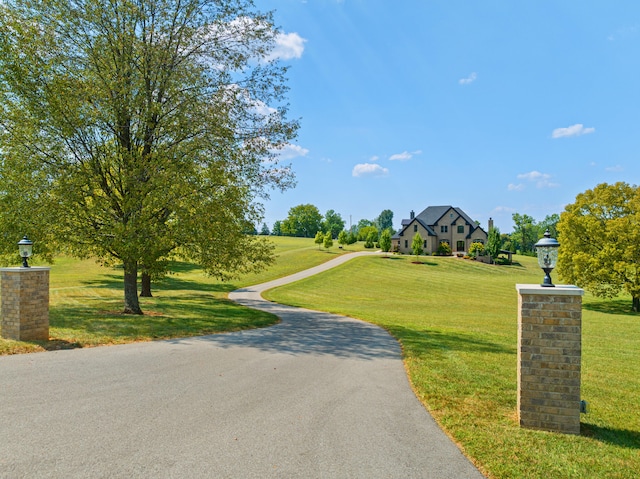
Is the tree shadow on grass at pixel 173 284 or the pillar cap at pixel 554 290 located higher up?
the pillar cap at pixel 554 290

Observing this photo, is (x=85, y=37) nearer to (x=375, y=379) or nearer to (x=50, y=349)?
(x=50, y=349)

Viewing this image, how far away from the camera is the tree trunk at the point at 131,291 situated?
14.1m

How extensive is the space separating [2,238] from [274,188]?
9.09 m

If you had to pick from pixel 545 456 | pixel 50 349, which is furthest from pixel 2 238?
pixel 545 456

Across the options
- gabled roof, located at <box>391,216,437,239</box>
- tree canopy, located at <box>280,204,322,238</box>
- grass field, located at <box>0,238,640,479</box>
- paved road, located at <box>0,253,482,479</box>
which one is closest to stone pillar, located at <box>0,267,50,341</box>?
grass field, located at <box>0,238,640,479</box>

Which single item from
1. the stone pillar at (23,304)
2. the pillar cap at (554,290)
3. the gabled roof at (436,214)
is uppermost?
the gabled roof at (436,214)

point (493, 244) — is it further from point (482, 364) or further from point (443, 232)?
point (482, 364)

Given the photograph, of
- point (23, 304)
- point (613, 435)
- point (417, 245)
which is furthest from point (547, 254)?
point (417, 245)

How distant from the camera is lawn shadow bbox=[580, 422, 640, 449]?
469cm

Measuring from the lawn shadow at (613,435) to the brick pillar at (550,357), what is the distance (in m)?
0.25

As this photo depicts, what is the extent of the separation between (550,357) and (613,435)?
1.26 m

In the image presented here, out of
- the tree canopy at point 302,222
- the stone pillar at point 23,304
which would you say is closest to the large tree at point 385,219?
the tree canopy at point 302,222

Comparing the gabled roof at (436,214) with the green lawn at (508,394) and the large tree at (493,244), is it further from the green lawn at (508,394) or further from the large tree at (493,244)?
the green lawn at (508,394)

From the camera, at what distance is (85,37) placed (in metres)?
12.9
